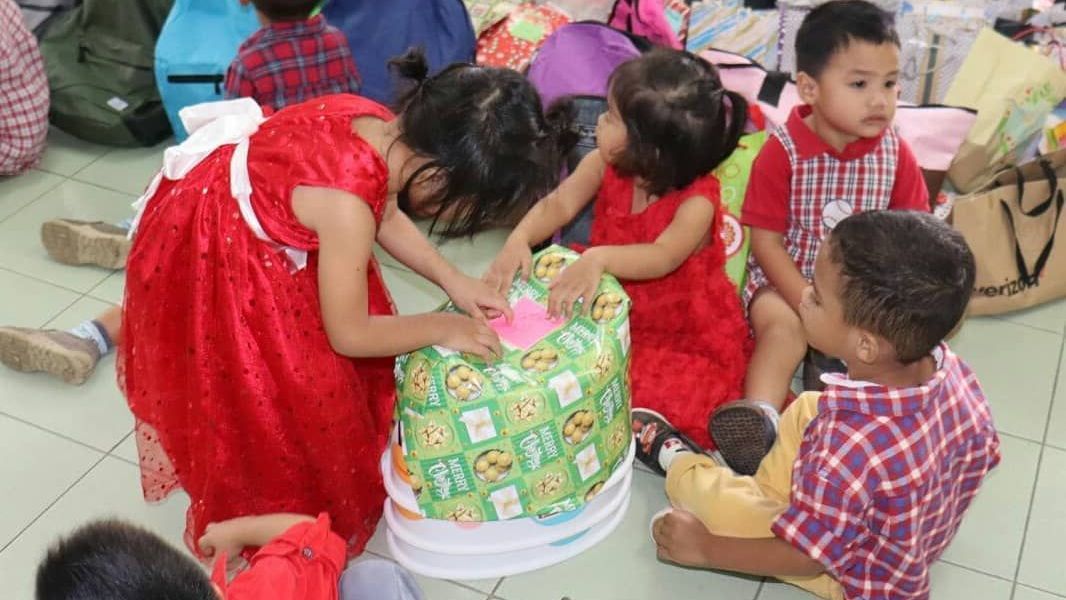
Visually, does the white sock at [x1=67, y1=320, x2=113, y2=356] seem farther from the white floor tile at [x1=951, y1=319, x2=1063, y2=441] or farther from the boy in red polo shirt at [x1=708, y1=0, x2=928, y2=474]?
the white floor tile at [x1=951, y1=319, x2=1063, y2=441]

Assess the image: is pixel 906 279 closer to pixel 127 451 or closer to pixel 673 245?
pixel 673 245

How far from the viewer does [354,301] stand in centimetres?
167

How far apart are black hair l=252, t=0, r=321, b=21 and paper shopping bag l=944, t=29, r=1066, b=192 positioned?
56.3 inches

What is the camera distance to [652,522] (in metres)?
1.95

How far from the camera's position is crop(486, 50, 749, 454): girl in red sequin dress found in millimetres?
1958

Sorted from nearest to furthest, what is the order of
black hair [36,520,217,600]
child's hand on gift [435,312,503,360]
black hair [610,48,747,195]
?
1. black hair [36,520,217,600]
2. child's hand on gift [435,312,503,360]
3. black hair [610,48,747,195]

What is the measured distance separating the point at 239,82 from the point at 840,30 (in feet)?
3.96

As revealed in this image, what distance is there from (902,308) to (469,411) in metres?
0.64

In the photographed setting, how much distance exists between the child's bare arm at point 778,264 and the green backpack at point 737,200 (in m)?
0.06

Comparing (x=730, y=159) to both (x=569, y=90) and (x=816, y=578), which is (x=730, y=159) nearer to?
(x=569, y=90)

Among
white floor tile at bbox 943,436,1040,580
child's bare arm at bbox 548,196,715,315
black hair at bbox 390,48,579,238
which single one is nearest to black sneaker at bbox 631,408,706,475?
child's bare arm at bbox 548,196,715,315

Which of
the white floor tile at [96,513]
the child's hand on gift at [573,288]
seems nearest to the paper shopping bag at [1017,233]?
the child's hand on gift at [573,288]

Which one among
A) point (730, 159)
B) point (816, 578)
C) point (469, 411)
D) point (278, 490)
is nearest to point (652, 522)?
point (816, 578)

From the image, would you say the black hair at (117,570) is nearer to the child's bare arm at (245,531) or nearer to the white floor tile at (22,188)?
the child's bare arm at (245,531)
